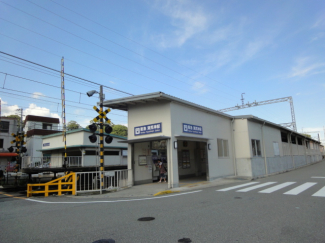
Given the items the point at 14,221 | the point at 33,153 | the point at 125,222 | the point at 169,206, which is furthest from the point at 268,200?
the point at 33,153

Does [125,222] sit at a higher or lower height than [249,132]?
lower

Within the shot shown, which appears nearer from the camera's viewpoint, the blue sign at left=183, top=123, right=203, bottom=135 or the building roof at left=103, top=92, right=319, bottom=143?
the building roof at left=103, top=92, right=319, bottom=143

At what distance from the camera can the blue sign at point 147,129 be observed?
44.5 feet

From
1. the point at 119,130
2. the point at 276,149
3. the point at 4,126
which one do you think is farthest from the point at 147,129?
the point at 119,130

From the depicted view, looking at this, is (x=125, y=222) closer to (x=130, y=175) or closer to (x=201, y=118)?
(x=130, y=175)

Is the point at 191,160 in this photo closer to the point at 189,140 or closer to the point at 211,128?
the point at 211,128

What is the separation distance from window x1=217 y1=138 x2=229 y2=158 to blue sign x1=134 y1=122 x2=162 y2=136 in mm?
6004

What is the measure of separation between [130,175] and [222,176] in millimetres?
6932

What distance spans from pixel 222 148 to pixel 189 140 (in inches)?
186

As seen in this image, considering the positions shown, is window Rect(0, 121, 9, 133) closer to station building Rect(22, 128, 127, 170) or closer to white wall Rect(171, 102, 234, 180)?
station building Rect(22, 128, 127, 170)

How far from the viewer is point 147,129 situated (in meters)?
14.0

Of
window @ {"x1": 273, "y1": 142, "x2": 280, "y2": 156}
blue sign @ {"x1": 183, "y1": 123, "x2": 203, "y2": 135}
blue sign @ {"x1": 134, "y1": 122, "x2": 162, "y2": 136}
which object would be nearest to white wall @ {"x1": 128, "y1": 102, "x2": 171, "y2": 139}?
blue sign @ {"x1": 134, "y1": 122, "x2": 162, "y2": 136}

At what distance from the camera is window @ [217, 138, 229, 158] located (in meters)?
17.4

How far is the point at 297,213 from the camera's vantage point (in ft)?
19.7
